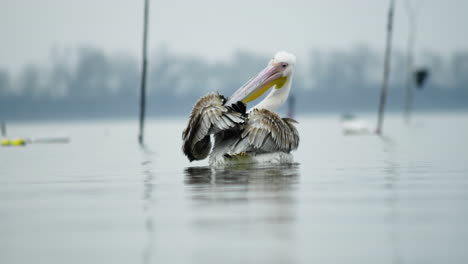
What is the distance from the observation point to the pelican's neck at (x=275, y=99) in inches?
624

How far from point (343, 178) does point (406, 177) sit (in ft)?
2.81

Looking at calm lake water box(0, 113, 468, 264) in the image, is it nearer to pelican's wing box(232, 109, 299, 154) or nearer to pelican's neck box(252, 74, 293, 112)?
pelican's wing box(232, 109, 299, 154)

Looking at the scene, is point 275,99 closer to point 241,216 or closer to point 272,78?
point 272,78

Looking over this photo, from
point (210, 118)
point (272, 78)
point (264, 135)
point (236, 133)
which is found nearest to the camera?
point (210, 118)

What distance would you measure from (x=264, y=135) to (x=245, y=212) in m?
5.49

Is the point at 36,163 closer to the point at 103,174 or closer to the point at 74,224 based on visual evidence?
the point at 103,174

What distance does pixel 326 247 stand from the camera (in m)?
6.00

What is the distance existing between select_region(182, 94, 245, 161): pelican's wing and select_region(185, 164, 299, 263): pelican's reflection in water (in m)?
0.70

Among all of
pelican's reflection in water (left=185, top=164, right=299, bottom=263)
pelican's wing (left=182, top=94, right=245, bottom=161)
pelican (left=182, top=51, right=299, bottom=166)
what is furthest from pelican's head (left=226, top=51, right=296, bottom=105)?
pelican's reflection in water (left=185, top=164, right=299, bottom=263)

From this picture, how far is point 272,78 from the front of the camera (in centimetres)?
1634

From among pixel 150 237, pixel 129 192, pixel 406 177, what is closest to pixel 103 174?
pixel 129 192

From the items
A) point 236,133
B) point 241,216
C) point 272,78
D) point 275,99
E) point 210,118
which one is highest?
point 272,78

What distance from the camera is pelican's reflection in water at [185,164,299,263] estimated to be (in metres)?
5.93

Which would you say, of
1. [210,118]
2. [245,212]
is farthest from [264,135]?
[245,212]
